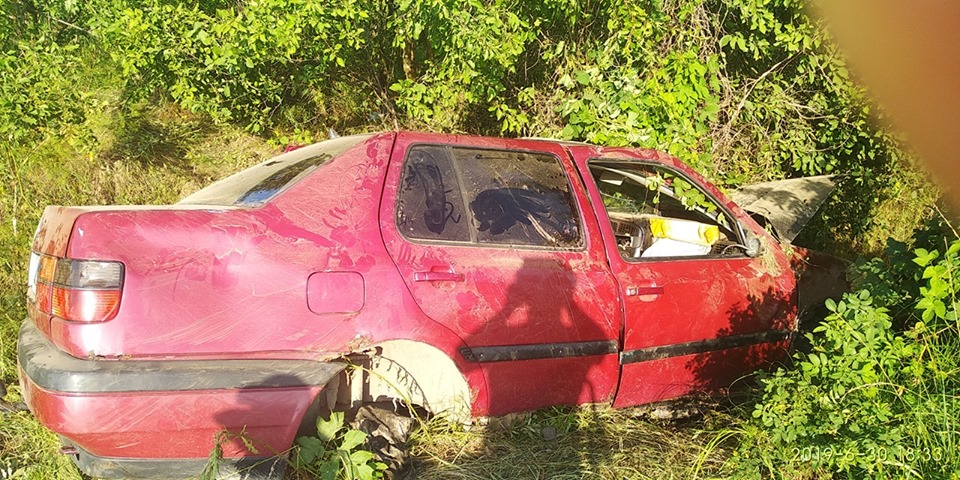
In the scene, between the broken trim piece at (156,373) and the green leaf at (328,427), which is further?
the green leaf at (328,427)

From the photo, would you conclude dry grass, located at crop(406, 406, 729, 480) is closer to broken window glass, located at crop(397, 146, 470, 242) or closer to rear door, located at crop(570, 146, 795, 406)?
rear door, located at crop(570, 146, 795, 406)

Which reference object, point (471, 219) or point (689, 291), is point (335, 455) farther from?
point (689, 291)

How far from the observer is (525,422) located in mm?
2939

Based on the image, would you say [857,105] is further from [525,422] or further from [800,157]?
[525,422]

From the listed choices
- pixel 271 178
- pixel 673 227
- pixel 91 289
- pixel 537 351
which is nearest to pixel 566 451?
pixel 537 351

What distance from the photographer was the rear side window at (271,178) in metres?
2.60

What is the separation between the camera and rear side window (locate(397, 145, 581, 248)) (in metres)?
2.70

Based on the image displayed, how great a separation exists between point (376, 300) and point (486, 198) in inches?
29.3

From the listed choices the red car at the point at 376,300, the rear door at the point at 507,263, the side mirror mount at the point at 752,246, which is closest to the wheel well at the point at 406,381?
the red car at the point at 376,300

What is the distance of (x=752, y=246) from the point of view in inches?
139

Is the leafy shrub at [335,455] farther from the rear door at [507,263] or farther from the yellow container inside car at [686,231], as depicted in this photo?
the yellow container inside car at [686,231]

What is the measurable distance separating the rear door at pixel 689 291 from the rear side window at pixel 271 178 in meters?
1.26

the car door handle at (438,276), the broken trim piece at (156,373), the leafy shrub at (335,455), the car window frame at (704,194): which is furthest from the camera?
the car window frame at (704,194)

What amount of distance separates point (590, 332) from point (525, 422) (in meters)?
0.53
